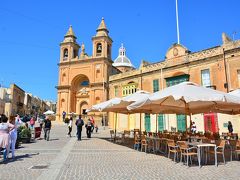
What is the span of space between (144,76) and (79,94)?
28.3 meters

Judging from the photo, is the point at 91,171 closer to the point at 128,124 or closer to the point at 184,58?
the point at 184,58

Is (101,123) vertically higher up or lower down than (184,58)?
lower down

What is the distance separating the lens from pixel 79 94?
56250 millimetres

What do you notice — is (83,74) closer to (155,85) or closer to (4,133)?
(155,85)

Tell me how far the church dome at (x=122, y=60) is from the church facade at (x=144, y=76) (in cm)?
1680

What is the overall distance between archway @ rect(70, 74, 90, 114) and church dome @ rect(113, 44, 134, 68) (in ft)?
63.9

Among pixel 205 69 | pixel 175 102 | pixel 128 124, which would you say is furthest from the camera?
pixel 128 124

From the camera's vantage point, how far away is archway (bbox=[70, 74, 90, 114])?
5556cm

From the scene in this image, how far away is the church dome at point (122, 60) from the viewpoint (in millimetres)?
74188

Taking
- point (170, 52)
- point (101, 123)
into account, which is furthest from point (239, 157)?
point (101, 123)

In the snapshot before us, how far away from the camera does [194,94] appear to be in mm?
8680

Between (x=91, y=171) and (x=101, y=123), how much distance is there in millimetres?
39877

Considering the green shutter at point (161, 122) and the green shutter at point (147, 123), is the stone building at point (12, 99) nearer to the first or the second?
the green shutter at point (147, 123)

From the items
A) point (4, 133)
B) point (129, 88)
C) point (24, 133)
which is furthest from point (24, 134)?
point (129, 88)
